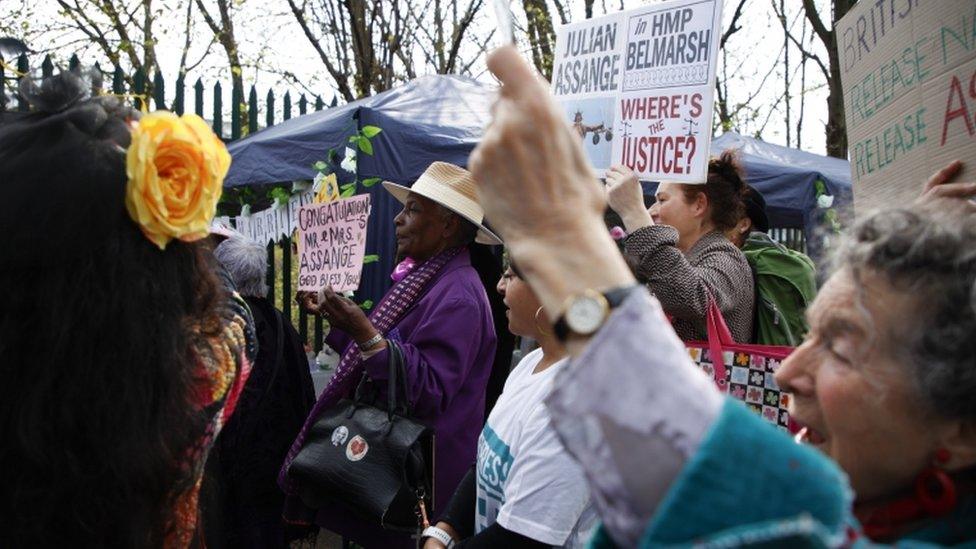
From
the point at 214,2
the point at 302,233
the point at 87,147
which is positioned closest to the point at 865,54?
the point at 87,147

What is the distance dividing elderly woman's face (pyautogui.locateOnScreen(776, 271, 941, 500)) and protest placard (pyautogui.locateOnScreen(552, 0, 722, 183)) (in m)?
1.92

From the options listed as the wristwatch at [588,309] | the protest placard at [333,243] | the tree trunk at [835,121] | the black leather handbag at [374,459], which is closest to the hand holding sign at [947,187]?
the wristwatch at [588,309]

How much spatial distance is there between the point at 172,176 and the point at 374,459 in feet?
6.78

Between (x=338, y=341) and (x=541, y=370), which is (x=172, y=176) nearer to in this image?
(x=541, y=370)

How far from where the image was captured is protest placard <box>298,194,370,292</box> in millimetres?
3738

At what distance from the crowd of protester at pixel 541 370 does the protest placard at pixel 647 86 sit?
1024mm

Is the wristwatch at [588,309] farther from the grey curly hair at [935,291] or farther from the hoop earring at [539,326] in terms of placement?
the hoop earring at [539,326]

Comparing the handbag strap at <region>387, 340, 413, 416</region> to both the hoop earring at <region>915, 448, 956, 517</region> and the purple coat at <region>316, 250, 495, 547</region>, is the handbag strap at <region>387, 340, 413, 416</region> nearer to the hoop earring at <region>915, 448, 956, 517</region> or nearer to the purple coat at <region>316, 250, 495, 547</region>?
the purple coat at <region>316, 250, 495, 547</region>

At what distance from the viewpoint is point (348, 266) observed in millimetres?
3762

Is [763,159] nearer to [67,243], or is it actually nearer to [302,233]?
[302,233]

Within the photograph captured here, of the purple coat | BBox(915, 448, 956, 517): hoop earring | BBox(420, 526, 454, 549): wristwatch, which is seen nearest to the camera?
BBox(915, 448, 956, 517): hoop earring

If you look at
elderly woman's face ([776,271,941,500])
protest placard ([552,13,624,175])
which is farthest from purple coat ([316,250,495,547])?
elderly woman's face ([776,271,941,500])

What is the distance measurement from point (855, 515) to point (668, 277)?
5.68 ft

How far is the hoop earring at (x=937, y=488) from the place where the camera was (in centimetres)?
111
